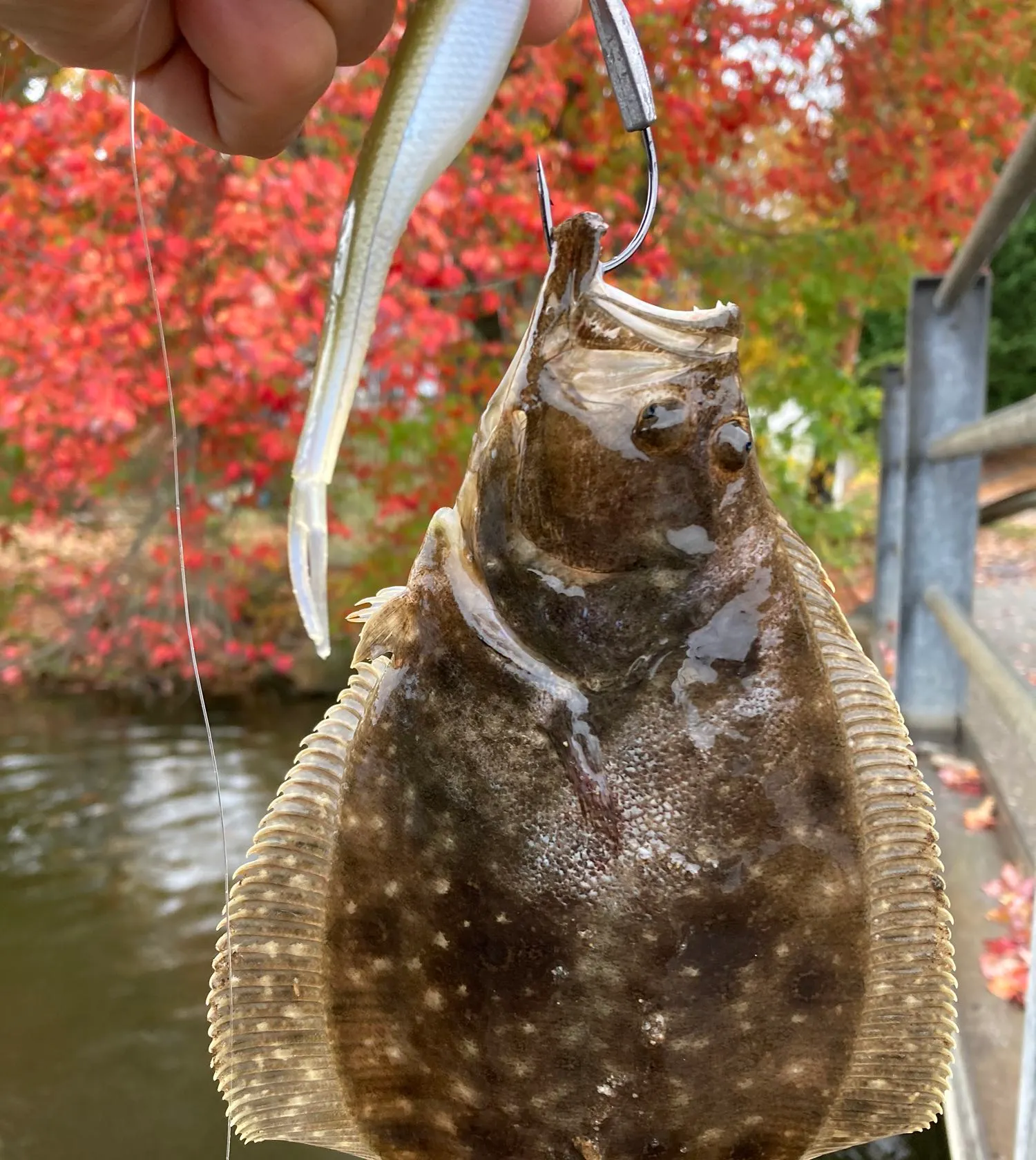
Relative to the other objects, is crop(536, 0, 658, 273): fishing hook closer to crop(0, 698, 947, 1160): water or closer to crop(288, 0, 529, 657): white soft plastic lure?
crop(288, 0, 529, 657): white soft plastic lure

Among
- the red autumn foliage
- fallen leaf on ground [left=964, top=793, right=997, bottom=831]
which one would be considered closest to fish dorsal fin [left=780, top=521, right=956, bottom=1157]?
the red autumn foliage

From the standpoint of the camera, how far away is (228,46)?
127 cm

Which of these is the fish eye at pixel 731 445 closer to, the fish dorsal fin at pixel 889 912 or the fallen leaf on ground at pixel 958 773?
the fish dorsal fin at pixel 889 912

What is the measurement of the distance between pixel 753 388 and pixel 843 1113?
5.87m

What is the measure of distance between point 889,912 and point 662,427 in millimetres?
650

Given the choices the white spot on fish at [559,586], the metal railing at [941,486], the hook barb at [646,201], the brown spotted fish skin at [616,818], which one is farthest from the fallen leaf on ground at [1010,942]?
the hook barb at [646,201]

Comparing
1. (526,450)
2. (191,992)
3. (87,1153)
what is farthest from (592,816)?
(191,992)

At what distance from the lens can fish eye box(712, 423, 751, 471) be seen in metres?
1.08

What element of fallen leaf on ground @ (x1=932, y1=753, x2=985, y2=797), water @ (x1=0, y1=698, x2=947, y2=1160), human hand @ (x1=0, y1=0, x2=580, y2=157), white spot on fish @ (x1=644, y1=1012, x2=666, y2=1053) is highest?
human hand @ (x1=0, y1=0, x2=580, y2=157)

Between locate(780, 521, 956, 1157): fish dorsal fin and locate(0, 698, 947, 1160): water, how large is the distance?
2681 mm

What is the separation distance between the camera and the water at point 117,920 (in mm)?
3744

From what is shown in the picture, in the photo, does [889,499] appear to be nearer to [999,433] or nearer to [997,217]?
[997,217]

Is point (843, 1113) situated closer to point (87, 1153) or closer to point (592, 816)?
point (592, 816)

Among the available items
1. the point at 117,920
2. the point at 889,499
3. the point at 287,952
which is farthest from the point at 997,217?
the point at 889,499
